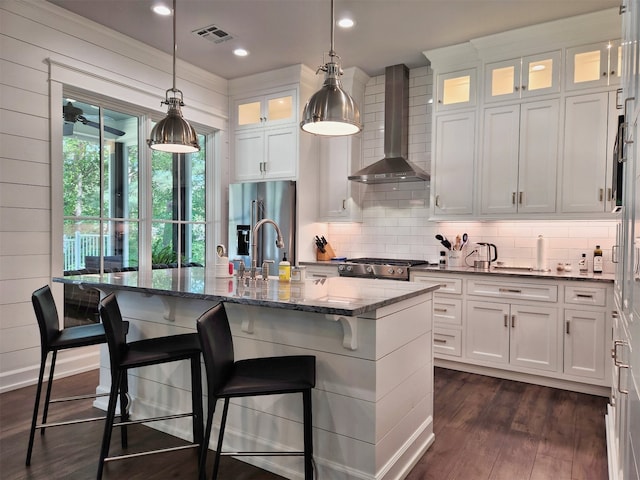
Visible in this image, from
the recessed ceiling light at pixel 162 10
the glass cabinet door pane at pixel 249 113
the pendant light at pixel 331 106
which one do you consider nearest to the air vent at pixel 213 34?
the recessed ceiling light at pixel 162 10

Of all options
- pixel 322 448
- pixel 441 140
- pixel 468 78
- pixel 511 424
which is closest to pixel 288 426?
pixel 322 448

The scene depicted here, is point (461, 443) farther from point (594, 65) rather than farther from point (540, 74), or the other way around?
point (594, 65)

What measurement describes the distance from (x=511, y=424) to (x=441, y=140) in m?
2.64

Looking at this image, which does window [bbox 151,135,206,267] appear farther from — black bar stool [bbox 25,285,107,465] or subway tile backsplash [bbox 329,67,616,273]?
black bar stool [bbox 25,285,107,465]

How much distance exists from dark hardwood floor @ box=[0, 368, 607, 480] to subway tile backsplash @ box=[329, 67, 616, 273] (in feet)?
4.44

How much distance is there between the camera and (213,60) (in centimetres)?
454

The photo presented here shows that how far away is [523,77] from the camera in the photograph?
385 cm

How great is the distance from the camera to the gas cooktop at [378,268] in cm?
406

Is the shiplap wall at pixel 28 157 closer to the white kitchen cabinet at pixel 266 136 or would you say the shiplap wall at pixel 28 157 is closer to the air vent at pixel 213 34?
the air vent at pixel 213 34

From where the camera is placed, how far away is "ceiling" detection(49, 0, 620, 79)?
3.42m

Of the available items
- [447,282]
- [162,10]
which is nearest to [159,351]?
[447,282]

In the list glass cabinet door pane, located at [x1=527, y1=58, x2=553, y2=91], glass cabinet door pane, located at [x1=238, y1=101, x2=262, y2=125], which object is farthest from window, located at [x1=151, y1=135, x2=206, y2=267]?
glass cabinet door pane, located at [x1=527, y1=58, x2=553, y2=91]

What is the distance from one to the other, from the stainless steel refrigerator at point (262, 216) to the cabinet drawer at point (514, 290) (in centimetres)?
193

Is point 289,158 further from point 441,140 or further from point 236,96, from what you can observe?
point 441,140
